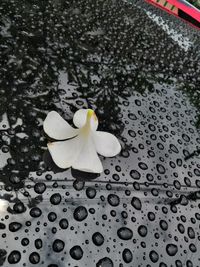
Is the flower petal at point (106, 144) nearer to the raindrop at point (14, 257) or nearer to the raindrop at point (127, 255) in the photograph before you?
the raindrop at point (127, 255)

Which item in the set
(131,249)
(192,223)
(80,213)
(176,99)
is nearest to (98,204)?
(80,213)

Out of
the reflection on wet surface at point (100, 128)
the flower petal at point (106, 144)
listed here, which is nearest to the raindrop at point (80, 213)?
the reflection on wet surface at point (100, 128)

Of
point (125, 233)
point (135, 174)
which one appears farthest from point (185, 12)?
point (125, 233)

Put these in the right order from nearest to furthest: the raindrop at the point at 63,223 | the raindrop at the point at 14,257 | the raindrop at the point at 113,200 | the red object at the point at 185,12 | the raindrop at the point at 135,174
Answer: the raindrop at the point at 14,257 < the raindrop at the point at 63,223 < the raindrop at the point at 113,200 < the raindrop at the point at 135,174 < the red object at the point at 185,12

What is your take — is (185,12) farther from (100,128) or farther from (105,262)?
(105,262)

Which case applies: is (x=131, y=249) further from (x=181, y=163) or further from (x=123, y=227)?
(x=181, y=163)

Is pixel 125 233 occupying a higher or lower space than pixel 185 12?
lower
